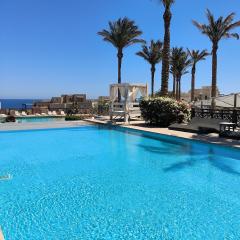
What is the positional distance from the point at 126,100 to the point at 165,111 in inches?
112

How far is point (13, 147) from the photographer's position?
1178 centimetres

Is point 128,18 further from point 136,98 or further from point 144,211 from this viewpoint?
point 144,211

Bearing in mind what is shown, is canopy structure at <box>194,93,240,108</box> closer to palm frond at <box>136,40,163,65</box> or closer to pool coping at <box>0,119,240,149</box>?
pool coping at <box>0,119,240,149</box>

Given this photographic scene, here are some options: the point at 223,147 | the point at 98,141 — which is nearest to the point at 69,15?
the point at 98,141

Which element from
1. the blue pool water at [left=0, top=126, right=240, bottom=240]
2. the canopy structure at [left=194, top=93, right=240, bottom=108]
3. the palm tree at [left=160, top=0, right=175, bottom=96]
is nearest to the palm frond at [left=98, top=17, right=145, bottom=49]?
the palm tree at [left=160, top=0, right=175, bottom=96]

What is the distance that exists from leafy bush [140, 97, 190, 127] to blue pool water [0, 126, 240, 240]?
15.3 ft

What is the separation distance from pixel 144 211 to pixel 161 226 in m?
0.65

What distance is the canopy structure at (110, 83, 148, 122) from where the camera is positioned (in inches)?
727

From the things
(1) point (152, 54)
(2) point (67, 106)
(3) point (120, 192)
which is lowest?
(3) point (120, 192)

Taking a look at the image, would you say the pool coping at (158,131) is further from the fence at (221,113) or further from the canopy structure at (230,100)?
the canopy structure at (230,100)

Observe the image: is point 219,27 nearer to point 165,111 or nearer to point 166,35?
point 166,35

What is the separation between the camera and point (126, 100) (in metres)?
18.3

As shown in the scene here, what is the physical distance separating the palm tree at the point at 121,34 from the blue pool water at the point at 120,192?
19.1 metres

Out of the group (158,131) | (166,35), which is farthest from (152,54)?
(158,131)
